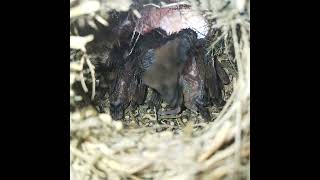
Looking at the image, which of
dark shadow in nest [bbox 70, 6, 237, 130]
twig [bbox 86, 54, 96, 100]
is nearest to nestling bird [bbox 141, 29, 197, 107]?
dark shadow in nest [bbox 70, 6, 237, 130]

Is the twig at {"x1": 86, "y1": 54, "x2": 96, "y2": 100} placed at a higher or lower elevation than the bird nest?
higher

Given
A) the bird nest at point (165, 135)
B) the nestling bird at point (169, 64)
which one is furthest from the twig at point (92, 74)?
the nestling bird at point (169, 64)

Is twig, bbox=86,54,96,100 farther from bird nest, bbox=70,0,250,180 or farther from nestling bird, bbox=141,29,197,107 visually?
nestling bird, bbox=141,29,197,107

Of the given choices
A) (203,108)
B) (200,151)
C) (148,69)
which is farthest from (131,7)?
(200,151)

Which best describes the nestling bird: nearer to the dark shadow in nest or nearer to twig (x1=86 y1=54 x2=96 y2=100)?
the dark shadow in nest

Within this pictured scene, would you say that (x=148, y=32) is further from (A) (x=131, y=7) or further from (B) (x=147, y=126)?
(B) (x=147, y=126)
